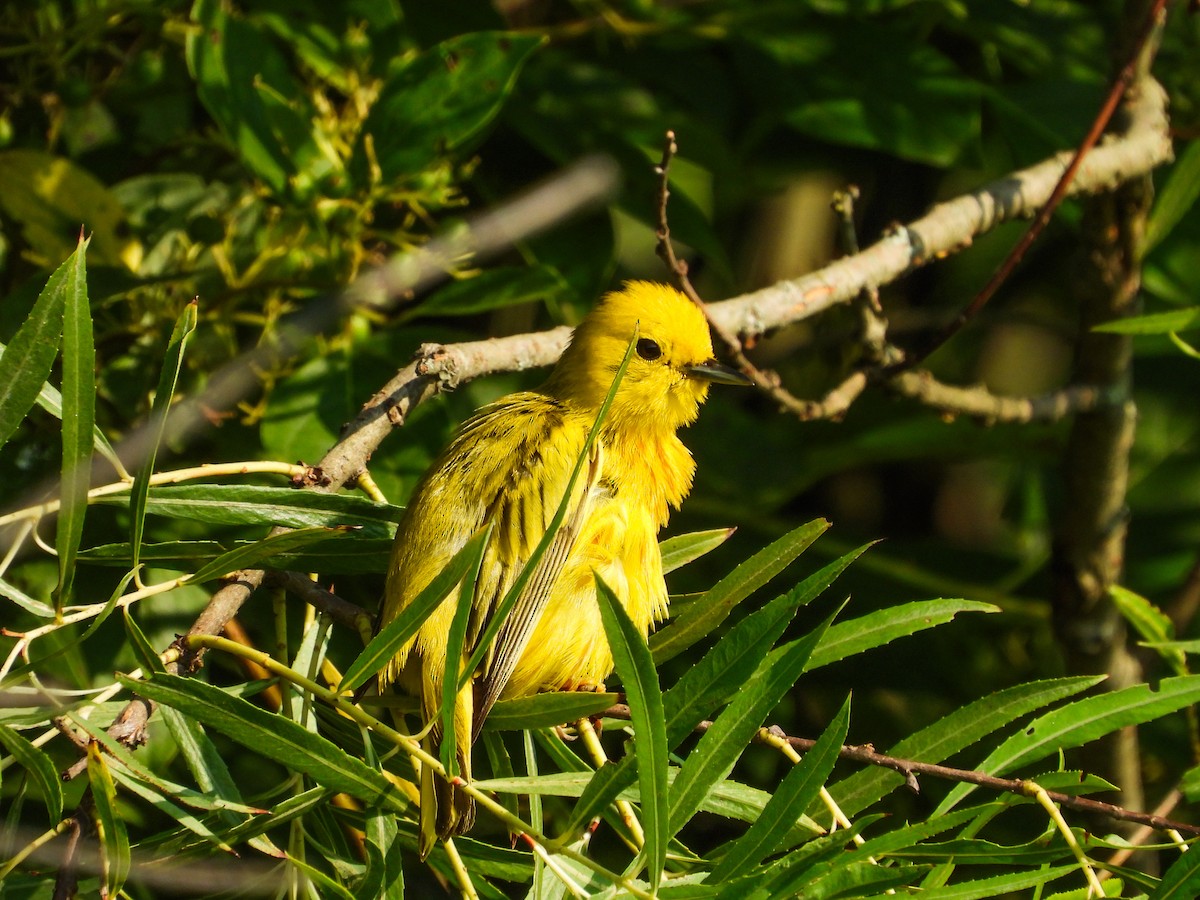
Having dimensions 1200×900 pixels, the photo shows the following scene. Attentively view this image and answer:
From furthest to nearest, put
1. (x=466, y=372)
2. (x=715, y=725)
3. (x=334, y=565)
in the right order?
(x=466, y=372)
(x=334, y=565)
(x=715, y=725)

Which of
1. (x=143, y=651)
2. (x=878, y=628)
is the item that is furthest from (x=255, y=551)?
(x=878, y=628)

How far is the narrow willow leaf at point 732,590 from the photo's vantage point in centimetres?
173

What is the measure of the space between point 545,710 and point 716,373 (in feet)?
4.40

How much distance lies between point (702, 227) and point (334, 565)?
1.65 meters

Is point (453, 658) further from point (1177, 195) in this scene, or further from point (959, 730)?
point (1177, 195)

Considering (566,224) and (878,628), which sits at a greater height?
(566,224)

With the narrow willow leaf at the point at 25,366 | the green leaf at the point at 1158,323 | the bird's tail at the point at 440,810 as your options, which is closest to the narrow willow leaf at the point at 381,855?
the bird's tail at the point at 440,810

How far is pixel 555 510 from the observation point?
7.92 feet

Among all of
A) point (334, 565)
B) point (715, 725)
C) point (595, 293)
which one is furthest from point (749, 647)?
point (595, 293)

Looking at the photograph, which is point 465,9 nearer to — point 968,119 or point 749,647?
point 968,119

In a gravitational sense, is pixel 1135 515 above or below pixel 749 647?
below

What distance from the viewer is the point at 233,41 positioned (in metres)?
2.91

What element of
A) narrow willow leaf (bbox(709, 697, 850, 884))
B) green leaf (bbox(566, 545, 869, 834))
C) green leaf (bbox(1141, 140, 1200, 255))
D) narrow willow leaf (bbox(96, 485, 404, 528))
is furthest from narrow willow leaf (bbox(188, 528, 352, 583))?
green leaf (bbox(1141, 140, 1200, 255))

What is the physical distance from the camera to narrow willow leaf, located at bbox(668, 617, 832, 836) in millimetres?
1604
